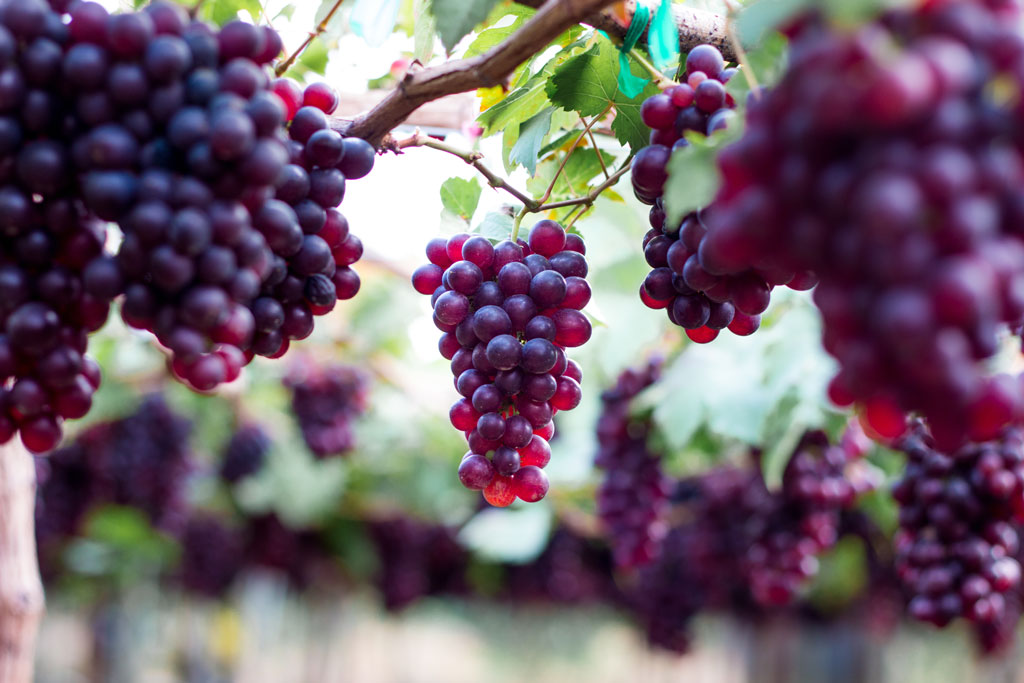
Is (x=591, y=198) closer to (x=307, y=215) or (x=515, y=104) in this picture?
(x=515, y=104)

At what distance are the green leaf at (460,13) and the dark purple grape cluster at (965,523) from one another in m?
1.26

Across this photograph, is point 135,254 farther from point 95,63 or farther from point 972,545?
point 972,545

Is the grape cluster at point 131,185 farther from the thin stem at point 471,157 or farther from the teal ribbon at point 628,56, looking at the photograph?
the teal ribbon at point 628,56

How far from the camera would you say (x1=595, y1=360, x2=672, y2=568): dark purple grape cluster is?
102 inches

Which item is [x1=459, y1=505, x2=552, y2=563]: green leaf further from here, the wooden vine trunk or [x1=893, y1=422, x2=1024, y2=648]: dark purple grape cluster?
the wooden vine trunk

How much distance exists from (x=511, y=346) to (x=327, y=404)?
2828 millimetres

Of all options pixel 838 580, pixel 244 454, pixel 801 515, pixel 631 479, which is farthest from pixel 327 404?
pixel 838 580

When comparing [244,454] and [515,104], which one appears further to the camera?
[244,454]

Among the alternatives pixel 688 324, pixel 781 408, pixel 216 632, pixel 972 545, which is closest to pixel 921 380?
pixel 688 324

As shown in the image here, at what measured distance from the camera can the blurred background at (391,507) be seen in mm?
2309

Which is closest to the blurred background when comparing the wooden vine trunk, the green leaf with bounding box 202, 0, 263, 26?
the green leaf with bounding box 202, 0, 263, 26

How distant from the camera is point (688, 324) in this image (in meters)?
0.92

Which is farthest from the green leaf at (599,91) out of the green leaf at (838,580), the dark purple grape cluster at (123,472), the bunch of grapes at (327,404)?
the green leaf at (838,580)

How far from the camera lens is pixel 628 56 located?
3.28ft
